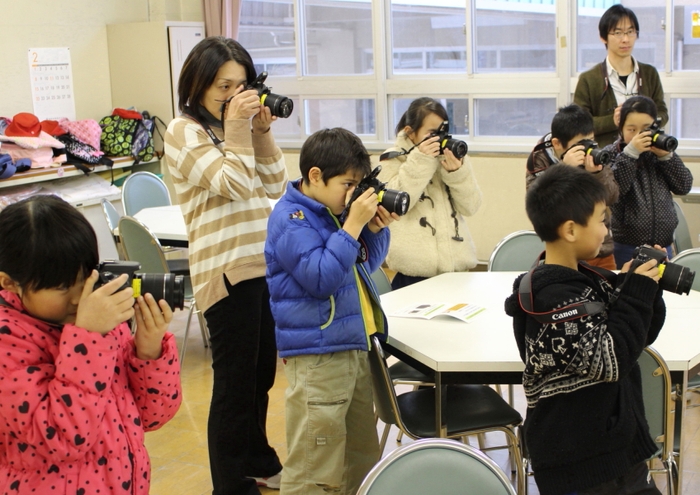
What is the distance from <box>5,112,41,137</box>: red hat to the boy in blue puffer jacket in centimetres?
364

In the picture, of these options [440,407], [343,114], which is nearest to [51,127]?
[343,114]

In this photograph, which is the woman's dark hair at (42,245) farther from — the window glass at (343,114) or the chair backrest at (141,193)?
the window glass at (343,114)

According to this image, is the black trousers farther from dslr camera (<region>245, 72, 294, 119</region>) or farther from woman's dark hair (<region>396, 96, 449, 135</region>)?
woman's dark hair (<region>396, 96, 449, 135</region>)

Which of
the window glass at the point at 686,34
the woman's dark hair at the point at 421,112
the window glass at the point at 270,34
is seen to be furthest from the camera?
the window glass at the point at 270,34

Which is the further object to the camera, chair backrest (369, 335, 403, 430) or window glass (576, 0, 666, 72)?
window glass (576, 0, 666, 72)

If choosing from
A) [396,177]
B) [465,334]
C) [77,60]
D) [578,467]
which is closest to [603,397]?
[578,467]

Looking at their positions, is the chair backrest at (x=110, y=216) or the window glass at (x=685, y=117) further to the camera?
the window glass at (x=685, y=117)

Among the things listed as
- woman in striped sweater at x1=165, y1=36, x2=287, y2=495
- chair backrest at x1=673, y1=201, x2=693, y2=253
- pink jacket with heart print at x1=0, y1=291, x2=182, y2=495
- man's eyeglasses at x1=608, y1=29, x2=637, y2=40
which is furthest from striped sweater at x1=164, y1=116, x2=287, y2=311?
man's eyeglasses at x1=608, y1=29, x2=637, y2=40

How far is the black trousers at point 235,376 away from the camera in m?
2.35

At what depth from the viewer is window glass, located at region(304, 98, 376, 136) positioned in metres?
6.06

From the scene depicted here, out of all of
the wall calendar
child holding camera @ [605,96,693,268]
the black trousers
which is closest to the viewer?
the black trousers

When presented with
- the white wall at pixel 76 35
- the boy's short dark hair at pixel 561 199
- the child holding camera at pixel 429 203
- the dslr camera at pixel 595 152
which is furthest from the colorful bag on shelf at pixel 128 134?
the boy's short dark hair at pixel 561 199

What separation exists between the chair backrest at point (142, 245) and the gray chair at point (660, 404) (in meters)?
2.35

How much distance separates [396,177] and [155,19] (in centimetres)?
432
